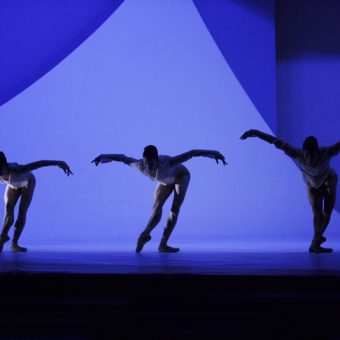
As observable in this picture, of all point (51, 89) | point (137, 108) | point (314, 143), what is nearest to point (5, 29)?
point (51, 89)

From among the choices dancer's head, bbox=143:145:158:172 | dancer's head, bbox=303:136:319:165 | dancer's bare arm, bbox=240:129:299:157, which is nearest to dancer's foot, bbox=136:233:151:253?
dancer's head, bbox=143:145:158:172

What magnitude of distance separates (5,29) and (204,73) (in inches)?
136

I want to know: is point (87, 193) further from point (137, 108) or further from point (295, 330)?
point (295, 330)

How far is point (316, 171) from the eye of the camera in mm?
5180

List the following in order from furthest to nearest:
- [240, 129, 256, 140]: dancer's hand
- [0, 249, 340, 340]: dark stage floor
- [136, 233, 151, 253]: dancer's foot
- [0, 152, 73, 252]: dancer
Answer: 1. [0, 152, 73, 252]: dancer
2. [136, 233, 151, 253]: dancer's foot
3. [240, 129, 256, 140]: dancer's hand
4. [0, 249, 340, 340]: dark stage floor

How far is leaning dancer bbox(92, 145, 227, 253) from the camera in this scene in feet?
16.9

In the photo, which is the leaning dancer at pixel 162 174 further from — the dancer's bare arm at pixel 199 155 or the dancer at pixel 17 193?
the dancer at pixel 17 193

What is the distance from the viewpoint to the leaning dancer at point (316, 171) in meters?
5.03

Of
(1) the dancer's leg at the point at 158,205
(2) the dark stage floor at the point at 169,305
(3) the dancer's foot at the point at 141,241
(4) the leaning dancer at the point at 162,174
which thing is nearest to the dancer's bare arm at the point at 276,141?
(4) the leaning dancer at the point at 162,174

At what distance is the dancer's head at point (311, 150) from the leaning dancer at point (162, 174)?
0.74 m

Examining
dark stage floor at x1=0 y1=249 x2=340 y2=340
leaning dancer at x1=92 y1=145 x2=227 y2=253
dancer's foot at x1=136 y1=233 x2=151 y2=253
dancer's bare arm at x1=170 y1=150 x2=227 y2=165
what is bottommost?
Answer: dancer's foot at x1=136 y1=233 x2=151 y2=253

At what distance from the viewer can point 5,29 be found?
25.6 feet

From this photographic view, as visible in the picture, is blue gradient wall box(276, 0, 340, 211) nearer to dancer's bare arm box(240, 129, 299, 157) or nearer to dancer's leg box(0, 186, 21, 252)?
dancer's bare arm box(240, 129, 299, 157)

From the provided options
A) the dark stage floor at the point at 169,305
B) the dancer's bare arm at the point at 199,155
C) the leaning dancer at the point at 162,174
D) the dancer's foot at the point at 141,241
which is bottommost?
the dancer's foot at the point at 141,241
